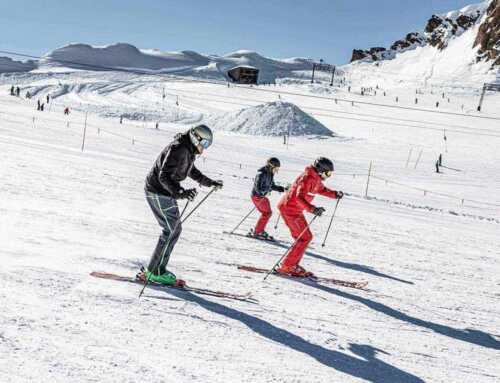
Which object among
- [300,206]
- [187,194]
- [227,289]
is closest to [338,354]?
[227,289]

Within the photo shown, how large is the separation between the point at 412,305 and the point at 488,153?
34571 millimetres

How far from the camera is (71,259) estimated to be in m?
5.70

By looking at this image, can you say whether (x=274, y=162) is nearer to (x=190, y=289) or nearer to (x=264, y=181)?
(x=264, y=181)

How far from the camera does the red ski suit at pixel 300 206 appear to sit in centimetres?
645

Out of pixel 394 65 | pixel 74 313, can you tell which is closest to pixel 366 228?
pixel 74 313

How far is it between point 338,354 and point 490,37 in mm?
129128

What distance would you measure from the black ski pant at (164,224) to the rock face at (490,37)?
11204 cm

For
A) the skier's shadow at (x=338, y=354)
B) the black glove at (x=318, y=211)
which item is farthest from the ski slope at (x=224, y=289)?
the black glove at (x=318, y=211)

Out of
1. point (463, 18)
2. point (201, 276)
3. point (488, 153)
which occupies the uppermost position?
point (463, 18)

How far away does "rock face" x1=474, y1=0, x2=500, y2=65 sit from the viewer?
344ft

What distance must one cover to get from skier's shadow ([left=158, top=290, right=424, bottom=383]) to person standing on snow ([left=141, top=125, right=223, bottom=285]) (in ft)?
2.46

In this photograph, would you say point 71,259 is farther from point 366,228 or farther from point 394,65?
point 394,65

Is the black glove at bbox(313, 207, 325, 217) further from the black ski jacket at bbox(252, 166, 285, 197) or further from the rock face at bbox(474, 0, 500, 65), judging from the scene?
the rock face at bbox(474, 0, 500, 65)

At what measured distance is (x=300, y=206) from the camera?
21.1 feet
